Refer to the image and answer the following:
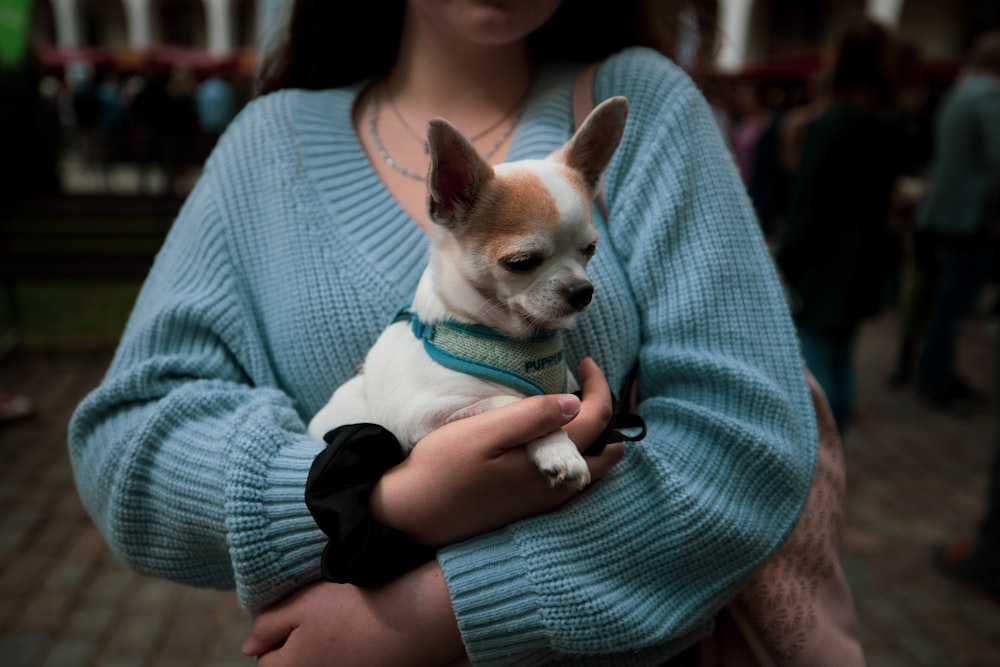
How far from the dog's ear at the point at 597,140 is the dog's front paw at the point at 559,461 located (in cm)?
46

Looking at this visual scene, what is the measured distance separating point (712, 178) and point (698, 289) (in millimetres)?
243

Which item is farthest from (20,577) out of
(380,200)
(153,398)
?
(380,200)

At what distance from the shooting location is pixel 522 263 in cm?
115

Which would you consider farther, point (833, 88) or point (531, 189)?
point (833, 88)

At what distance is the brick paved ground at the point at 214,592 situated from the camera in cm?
348

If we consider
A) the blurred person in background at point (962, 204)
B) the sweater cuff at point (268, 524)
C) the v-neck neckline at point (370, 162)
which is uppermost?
the v-neck neckline at point (370, 162)

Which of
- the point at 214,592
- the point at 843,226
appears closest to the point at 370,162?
the point at 214,592

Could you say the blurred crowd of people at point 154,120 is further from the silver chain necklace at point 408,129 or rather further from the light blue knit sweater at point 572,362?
the light blue knit sweater at point 572,362

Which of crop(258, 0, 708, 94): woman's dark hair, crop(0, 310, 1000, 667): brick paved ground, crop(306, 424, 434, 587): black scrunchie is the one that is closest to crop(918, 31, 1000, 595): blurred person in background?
crop(0, 310, 1000, 667): brick paved ground

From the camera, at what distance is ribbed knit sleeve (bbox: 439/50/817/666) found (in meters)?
1.20

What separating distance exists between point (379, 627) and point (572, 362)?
1.87 feet

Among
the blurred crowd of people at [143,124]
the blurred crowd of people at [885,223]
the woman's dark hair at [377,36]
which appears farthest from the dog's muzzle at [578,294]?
the blurred crowd of people at [143,124]

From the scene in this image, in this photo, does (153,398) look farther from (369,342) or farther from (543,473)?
(543,473)

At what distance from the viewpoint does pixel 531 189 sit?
1158 mm
